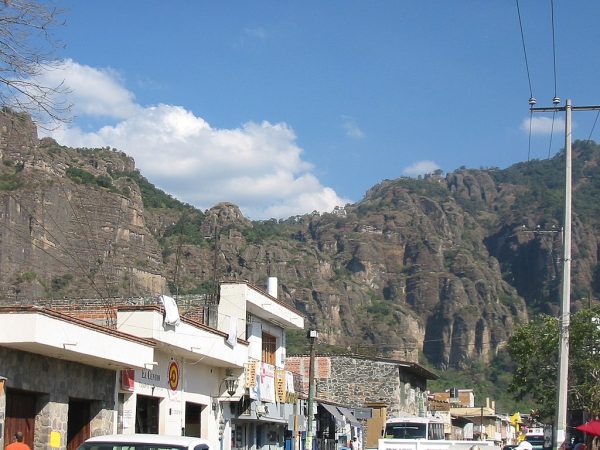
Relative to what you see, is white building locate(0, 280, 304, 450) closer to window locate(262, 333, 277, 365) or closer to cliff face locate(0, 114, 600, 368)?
window locate(262, 333, 277, 365)

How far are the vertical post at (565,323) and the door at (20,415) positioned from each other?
12.0 meters

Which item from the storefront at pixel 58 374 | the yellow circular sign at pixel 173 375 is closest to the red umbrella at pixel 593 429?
the storefront at pixel 58 374

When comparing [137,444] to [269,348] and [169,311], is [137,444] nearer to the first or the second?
[169,311]

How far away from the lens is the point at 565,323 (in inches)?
900

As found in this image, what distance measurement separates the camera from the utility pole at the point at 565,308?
21828 mm

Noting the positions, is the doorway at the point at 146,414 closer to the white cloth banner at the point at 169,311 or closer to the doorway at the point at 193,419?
the white cloth banner at the point at 169,311

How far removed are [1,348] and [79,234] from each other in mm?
102975

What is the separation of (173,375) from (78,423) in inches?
213

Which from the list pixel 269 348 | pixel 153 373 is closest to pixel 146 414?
pixel 153 373

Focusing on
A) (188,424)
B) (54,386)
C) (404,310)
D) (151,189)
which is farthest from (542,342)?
(404,310)

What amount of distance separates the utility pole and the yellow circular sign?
11.7 meters

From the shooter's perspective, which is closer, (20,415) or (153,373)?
(20,415)

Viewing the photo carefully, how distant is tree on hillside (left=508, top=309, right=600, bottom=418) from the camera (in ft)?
128

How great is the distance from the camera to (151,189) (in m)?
173
